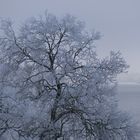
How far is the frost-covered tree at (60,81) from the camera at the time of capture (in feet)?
49.6

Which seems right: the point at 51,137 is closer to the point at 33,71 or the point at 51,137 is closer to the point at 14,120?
the point at 14,120

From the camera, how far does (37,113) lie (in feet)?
49.2

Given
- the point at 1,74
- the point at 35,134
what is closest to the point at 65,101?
the point at 35,134

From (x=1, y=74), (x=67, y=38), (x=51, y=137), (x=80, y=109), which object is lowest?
(x=51, y=137)

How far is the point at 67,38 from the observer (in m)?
15.6

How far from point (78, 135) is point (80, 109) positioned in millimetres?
1155

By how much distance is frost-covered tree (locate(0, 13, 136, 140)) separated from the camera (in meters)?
15.1

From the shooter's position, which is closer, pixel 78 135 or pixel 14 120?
pixel 14 120

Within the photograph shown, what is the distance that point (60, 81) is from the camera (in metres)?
15.6

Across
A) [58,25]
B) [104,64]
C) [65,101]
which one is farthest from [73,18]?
[65,101]

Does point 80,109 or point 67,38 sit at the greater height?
point 67,38

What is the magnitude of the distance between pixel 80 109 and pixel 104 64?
1965 mm

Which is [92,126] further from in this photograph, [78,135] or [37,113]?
[37,113]

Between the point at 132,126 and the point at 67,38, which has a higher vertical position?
the point at 67,38
